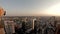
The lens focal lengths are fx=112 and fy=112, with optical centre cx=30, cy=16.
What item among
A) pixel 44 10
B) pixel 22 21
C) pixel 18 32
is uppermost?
pixel 44 10

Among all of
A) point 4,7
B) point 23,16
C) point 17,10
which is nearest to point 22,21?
point 23,16

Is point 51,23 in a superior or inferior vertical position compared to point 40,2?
inferior

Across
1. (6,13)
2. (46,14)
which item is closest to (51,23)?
(46,14)

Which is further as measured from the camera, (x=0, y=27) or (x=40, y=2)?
(x=40, y=2)

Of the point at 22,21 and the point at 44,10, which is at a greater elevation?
the point at 44,10

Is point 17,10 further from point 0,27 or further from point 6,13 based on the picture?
point 0,27

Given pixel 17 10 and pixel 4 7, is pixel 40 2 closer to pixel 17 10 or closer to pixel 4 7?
pixel 17 10

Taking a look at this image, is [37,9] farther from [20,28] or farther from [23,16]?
[20,28]

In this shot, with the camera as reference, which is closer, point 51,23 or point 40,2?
point 51,23
